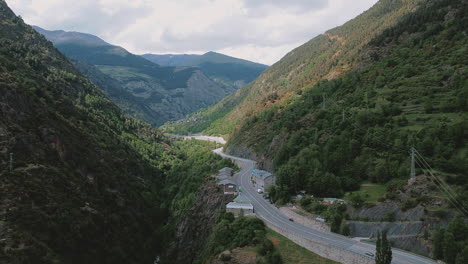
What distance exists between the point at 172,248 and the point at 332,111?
165ft

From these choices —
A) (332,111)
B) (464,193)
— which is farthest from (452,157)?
(332,111)

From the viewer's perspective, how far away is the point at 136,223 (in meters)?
76.7

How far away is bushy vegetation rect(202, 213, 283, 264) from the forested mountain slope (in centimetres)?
2153

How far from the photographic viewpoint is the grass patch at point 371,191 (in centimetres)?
4970

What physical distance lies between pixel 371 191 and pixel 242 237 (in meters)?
21.5

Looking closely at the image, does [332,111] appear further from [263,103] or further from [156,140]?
[156,140]

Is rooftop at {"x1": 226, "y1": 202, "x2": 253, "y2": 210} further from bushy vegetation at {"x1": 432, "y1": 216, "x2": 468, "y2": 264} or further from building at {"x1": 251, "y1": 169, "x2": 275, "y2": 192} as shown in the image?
bushy vegetation at {"x1": 432, "y1": 216, "x2": 468, "y2": 264}

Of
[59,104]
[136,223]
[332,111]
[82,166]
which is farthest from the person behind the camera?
[59,104]

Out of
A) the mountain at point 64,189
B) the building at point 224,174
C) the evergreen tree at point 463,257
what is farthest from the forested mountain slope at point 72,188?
the evergreen tree at point 463,257

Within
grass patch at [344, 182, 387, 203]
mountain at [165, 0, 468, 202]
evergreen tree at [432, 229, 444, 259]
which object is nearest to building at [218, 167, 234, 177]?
mountain at [165, 0, 468, 202]

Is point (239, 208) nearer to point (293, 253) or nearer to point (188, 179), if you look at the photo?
→ point (293, 253)

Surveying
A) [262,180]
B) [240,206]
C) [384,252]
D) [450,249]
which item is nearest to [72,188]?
[240,206]

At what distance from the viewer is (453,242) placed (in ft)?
111

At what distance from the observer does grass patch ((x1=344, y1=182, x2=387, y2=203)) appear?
4970cm
